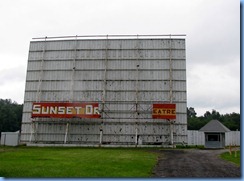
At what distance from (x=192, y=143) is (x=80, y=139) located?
20361mm

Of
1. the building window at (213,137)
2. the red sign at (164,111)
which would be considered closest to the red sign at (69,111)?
the red sign at (164,111)

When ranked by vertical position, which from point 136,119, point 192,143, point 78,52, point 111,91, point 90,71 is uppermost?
point 78,52

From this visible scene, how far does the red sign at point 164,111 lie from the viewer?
37969 mm

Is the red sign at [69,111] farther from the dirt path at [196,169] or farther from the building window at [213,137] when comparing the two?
the dirt path at [196,169]

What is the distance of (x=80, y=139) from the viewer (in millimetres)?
40062

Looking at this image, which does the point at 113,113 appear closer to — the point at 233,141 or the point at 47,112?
the point at 47,112

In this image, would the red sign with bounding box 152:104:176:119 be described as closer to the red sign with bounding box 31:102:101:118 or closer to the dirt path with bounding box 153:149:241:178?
→ the red sign with bounding box 31:102:101:118

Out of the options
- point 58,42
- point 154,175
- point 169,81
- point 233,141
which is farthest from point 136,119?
point 154,175

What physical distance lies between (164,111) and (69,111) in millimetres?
12123

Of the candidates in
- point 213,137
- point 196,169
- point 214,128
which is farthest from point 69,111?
point 196,169

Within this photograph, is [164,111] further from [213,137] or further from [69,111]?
[69,111]

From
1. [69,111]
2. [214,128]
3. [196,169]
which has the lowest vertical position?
[196,169]

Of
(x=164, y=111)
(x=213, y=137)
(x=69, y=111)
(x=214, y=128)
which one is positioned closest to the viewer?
(x=164, y=111)

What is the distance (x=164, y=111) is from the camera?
→ 38.1 metres
